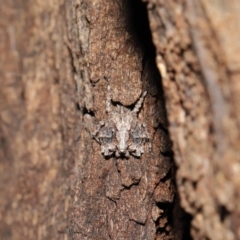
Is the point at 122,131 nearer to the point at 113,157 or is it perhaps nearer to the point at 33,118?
the point at 113,157

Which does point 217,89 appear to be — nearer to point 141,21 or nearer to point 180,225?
point 141,21

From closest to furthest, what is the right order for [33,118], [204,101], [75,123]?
1. [204,101]
2. [33,118]
3. [75,123]

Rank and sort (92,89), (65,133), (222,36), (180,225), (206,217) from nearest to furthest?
(222,36) → (206,217) → (65,133) → (92,89) → (180,225)

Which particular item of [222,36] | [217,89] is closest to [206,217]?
[217,89]

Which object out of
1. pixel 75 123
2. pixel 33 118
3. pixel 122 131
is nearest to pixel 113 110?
pixel 122 131

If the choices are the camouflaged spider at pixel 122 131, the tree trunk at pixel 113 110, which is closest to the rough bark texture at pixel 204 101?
the tree trunk at pixel 113 110

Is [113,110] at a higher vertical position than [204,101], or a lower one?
higher
